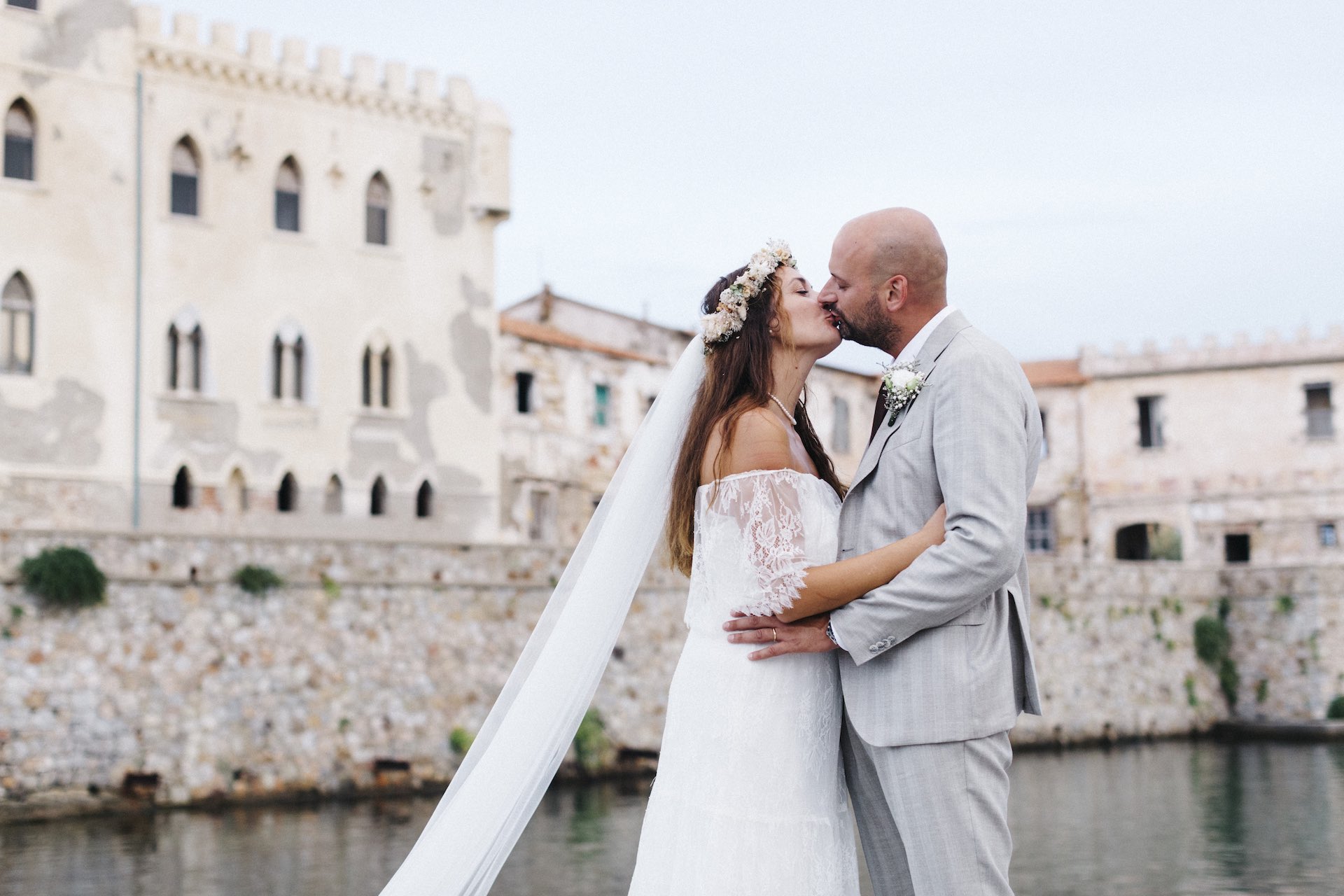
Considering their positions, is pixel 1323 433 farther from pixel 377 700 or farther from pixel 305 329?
pixel 377 700

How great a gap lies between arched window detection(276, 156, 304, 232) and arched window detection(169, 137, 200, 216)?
4.81 ft

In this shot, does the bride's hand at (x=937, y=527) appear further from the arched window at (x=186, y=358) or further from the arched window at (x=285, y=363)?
the arched window at (x=285, y=363)

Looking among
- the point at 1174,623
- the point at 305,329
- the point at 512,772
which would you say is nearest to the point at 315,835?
the point at 512,772

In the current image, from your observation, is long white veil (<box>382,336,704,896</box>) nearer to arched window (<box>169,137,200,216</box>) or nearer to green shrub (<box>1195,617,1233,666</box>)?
arched window (<box>169,137,200,216</box>)

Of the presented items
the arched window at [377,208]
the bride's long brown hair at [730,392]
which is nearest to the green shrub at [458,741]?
the arched window at [377,208]

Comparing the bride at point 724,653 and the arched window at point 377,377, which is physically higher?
the arched window at point 377,377

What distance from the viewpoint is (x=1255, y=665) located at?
26.8 metres

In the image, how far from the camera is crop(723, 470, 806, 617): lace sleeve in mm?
3904

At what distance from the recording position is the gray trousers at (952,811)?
341 cm

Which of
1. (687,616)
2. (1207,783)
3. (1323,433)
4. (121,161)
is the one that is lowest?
(1207,783)

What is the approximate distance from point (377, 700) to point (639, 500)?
13039 millimetres

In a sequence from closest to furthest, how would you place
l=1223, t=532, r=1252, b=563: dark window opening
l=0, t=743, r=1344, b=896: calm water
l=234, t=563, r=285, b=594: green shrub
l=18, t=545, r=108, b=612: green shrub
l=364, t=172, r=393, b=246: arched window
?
l=0, t=743, r=1344, b=896: calm water
l=18, t=545, r=108, b=612: green shrub
l=234, t=563, r=285, b=594: green shrub
l=364, t=172, r=393, b=246: arched window
l=1223, t=532, r=1252, b=563: dark window opening

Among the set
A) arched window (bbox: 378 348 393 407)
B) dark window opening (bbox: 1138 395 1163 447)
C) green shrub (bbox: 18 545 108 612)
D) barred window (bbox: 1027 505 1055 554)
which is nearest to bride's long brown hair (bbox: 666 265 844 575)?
green shrub (bbox: 18 545 108 612)

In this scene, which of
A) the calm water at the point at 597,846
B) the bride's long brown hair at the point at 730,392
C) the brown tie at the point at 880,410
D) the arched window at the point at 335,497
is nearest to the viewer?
the brown tie at the point at 880,410
